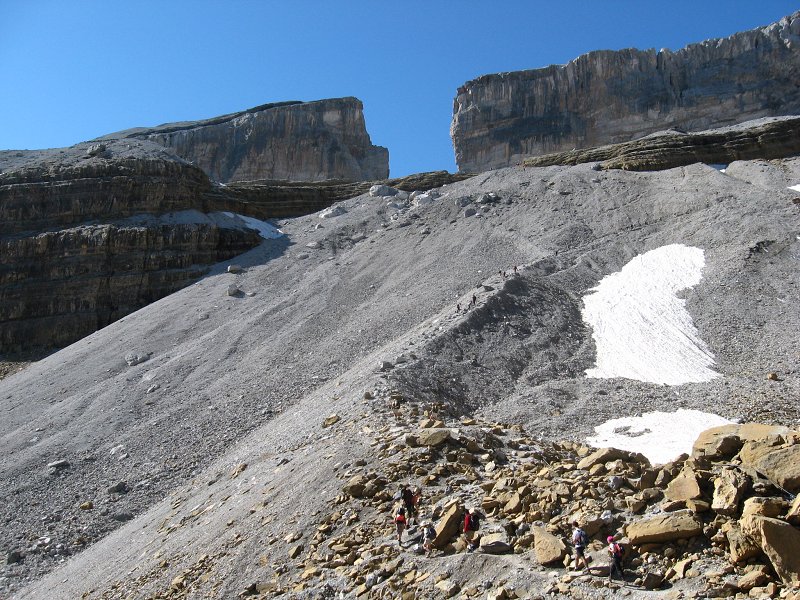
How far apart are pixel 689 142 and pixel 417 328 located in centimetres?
3558

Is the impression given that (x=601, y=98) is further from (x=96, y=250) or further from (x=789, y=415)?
(x=789, y=415)

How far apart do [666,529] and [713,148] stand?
163 ft

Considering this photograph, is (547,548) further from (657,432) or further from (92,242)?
(92,242)

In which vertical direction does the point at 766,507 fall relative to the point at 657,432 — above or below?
above

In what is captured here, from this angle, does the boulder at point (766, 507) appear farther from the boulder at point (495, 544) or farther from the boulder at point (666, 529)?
the boulder at point (495, 544)

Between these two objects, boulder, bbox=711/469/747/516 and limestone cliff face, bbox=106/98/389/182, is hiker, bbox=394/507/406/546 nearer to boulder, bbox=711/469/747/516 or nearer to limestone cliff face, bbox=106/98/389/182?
boulder, bbox=711/469/747/516

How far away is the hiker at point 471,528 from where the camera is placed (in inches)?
375

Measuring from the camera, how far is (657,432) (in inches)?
680

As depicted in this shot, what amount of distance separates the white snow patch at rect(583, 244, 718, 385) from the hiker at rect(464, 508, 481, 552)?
12.9 m

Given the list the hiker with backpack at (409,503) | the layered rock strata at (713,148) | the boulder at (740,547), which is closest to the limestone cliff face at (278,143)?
the layered rock strata at (713,148)

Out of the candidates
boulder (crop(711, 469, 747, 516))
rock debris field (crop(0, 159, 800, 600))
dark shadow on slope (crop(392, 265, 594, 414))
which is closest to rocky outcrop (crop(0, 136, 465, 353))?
rock debris field (crop(0, 159, 800, 600))

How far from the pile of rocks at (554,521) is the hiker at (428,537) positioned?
7cm

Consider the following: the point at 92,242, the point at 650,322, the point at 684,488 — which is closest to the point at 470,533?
the point at 684,488

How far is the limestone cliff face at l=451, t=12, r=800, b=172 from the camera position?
7000cm
